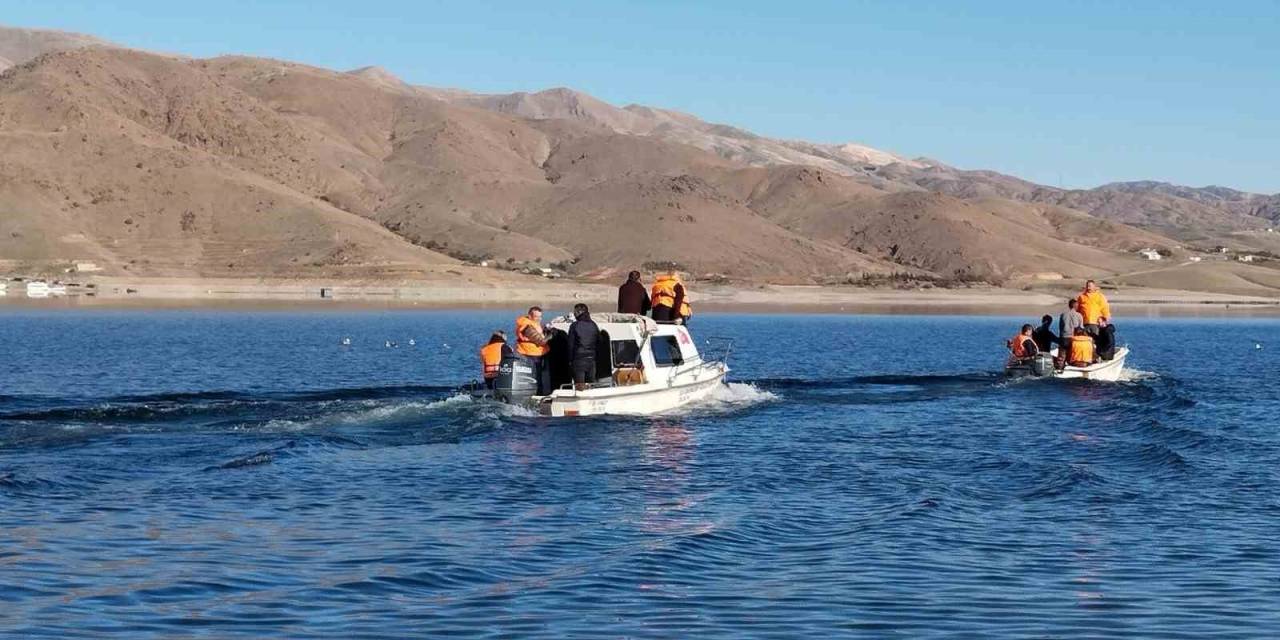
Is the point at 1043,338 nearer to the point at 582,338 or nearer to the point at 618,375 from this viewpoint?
the point at 618,375

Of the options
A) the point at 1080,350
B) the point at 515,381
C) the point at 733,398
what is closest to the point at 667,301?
the point at 733,398

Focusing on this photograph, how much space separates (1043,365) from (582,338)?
16.4 m

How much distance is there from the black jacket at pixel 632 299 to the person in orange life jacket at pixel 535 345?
2632 millimetres

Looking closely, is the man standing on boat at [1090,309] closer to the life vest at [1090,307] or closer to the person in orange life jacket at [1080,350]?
the life vest at [1090,307]

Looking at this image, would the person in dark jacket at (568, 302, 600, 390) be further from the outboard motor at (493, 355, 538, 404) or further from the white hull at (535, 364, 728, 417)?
the outboard motor at (493, 355, 538, 404)

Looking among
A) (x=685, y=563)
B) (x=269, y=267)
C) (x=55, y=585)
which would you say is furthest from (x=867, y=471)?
(x=269, y=267)

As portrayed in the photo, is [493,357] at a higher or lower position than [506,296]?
lower

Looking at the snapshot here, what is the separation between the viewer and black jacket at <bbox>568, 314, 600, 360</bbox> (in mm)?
31172

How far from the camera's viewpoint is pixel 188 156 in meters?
166

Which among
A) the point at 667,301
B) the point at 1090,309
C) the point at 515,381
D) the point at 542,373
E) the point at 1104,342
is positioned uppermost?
the point at 667,301

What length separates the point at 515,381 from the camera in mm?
31688

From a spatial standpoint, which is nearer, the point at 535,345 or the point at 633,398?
the point at 535,345

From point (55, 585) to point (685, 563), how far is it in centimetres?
617

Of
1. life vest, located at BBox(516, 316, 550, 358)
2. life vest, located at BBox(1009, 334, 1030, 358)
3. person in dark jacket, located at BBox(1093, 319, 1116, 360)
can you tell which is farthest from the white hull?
person in dark jacket, located at BBox(1093, 319, 1116, 360)
